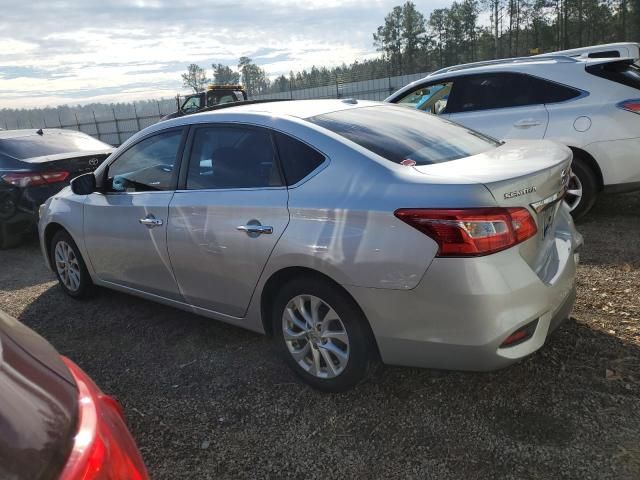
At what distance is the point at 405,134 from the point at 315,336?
126 centimetres

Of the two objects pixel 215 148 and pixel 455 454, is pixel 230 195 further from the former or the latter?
pixel 455 454

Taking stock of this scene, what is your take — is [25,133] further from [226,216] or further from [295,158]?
[295,158]

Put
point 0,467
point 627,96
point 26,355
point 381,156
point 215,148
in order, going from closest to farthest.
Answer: point 0,467 → point 26,355 → point 381,156 → point 215,148 → point 627,96

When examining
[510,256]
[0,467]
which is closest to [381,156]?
[510,256]

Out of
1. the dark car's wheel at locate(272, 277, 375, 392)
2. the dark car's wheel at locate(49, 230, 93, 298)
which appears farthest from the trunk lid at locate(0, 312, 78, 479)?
the dark car's wheel at locate(49, 230, 93, 298)

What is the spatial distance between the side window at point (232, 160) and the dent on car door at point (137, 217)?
201 mm

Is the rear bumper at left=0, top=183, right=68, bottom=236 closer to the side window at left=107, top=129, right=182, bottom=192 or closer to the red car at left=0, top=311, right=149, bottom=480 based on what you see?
the side window at left=107, top=129, right=182, bottom=192

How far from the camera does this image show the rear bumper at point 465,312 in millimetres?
2389

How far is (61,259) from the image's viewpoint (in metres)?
4.93

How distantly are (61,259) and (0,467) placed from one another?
4.36m

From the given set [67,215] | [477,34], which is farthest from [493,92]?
[477,34]

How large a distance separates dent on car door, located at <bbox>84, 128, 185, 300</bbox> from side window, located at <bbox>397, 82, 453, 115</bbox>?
11.3ft

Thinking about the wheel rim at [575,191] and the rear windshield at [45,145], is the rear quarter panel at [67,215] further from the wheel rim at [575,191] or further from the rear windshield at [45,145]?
the wheel rim at [575,191]

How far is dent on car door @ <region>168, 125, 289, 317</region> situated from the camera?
3047mm
